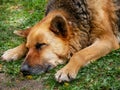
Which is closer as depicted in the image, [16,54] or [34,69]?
[34,69]

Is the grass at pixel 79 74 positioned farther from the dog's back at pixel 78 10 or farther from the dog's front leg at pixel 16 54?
the dog's back at pixel 78 10

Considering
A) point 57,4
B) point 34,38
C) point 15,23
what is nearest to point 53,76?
point 34,38

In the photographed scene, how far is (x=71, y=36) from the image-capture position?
6246 millimetres

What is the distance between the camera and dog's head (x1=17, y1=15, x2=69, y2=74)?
19.8 ft

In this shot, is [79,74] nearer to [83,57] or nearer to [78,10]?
[83,57]

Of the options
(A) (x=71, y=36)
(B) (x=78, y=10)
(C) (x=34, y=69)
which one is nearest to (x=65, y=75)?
(C) (x=34, y=69)

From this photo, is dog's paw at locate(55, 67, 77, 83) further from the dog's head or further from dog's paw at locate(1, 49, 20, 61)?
dog's paw at locate(1, 49, 20, 61)

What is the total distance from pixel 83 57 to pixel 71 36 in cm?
42

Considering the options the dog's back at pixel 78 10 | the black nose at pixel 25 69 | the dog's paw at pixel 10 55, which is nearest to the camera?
the black nose at pixel 25 69

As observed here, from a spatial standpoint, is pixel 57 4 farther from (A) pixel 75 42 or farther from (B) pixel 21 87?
(B) pixel 21 87

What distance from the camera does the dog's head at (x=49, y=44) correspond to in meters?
6.02

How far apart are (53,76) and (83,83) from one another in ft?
1.74

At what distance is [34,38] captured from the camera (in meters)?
6.15

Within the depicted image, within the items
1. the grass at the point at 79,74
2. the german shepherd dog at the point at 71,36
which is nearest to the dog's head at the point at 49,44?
the german shepherd dog at the point at 71,36
